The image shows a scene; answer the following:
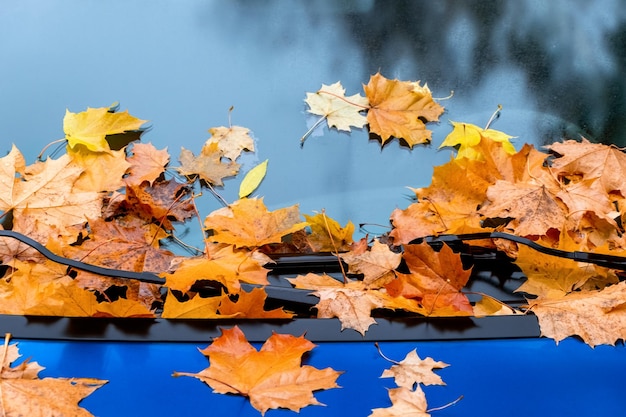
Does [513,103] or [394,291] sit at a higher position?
[513,103]

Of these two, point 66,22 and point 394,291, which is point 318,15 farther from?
point 394,291

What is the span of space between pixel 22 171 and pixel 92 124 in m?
0.21

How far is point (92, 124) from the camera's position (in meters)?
1.82

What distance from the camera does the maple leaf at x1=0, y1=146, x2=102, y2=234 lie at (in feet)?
5.71

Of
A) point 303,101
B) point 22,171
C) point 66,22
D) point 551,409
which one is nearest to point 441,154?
point 303,101

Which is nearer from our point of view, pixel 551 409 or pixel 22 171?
pixel 551 409

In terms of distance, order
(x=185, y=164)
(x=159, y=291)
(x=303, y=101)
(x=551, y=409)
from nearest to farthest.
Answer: (x=551, y=409)
(x=159, y=291)
(x=185, y=164)
(x=303, y=101)

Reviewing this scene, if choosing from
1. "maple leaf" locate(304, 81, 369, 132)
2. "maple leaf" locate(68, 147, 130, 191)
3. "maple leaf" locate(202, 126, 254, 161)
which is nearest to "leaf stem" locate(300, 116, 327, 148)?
"maple leaf" locate(304, 81, 369, 132)

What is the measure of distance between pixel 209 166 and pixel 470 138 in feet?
2.24

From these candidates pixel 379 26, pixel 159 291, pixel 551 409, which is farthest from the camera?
pixel 379 26

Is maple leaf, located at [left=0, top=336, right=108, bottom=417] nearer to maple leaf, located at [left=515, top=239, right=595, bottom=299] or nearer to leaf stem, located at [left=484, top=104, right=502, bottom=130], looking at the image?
maple leaf, located at [left=515, top=239, right=595, bottom=299]

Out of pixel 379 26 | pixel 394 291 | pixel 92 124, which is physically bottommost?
pixel 394 291

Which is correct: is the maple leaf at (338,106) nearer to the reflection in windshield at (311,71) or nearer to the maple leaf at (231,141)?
the reflection in windshield at (311,71)

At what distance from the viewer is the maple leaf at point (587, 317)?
1271 mm
